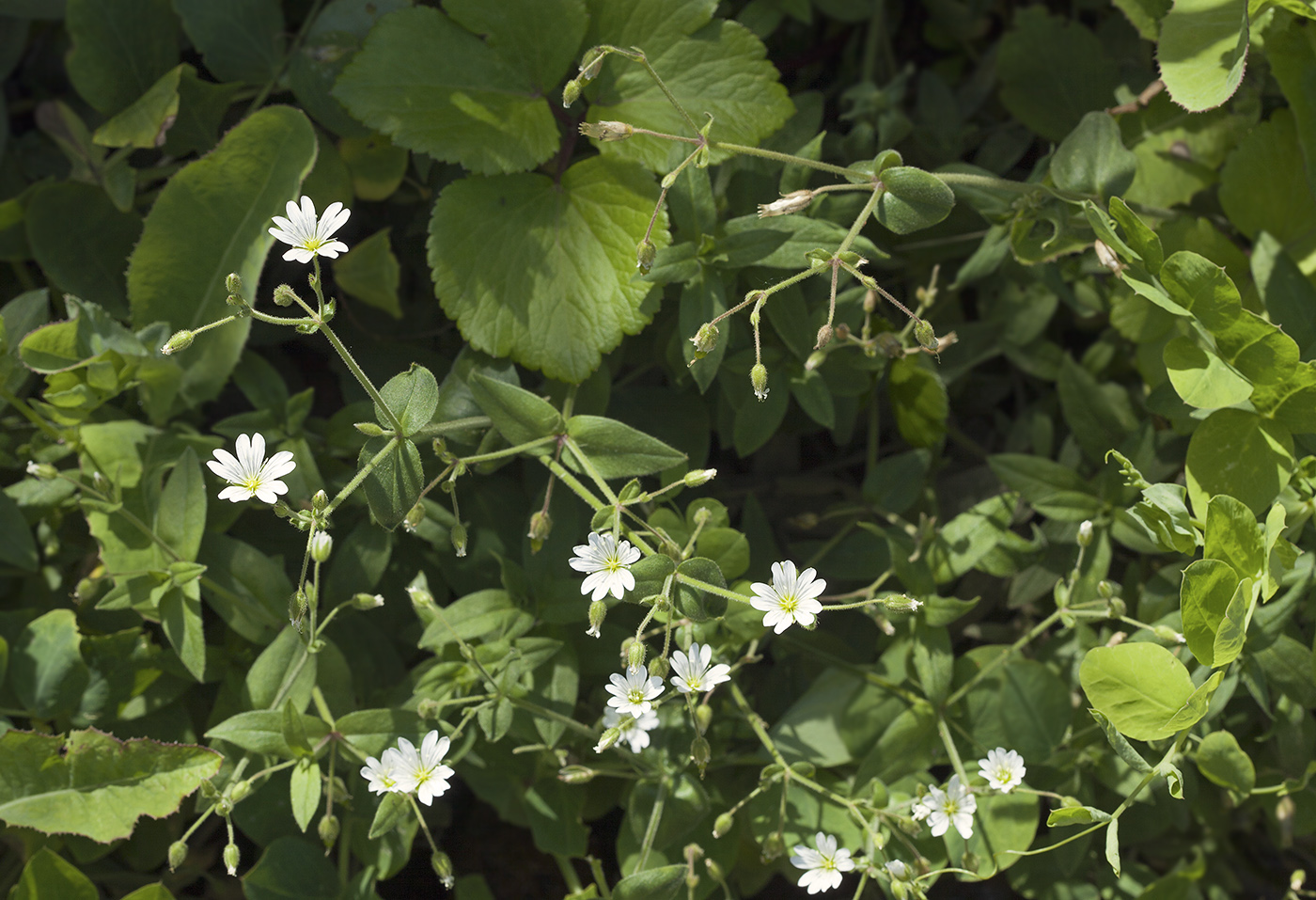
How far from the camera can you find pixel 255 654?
84.3 inches

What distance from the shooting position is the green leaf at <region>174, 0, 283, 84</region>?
7.34ft

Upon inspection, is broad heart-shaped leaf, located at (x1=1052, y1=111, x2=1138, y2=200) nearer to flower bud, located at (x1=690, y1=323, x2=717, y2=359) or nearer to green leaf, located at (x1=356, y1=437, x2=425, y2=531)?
flower bud, located at (x1=690, y1=323, x2=717, y2=359)

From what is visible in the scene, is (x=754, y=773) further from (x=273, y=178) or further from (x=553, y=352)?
(x=273, y=178)

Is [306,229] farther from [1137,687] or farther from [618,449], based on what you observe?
[1137,687]

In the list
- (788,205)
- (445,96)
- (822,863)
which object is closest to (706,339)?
(788,205)

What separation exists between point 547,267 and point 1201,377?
129 cm

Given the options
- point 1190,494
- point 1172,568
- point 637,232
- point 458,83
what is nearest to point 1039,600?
point 1172,568

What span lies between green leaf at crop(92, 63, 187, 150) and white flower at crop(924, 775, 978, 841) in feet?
7.02

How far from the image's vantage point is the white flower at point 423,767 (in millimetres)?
1660

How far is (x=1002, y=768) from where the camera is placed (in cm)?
187

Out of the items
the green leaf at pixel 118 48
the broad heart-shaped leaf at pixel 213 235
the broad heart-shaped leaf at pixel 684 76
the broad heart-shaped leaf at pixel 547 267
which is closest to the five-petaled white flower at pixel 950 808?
the broad heart-shaped leaf at pixel 547 267

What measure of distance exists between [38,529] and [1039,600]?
7.88 ft

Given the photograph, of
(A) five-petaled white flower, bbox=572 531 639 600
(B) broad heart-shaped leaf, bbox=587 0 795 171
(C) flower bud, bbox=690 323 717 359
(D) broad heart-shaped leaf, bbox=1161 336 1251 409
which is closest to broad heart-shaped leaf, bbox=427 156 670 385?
(B) broad heart-shaped leaf, bbox=587 0 795 171

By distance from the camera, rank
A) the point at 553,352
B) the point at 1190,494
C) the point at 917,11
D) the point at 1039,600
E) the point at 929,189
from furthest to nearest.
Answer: the point at 917,11 → the point at 1039,600 → the point at 553,352 → the point at 1190,494 → the point at 929,189
